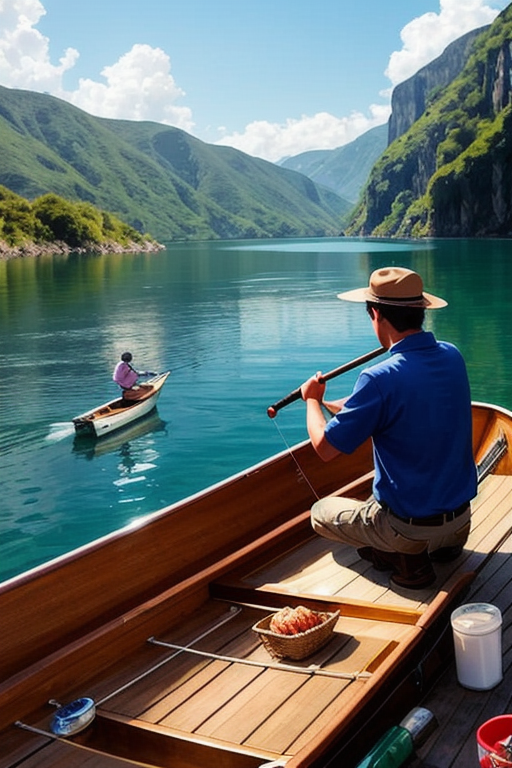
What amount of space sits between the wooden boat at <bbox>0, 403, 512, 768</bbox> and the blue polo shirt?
67 cm

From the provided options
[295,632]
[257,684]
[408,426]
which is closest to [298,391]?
[408,426]

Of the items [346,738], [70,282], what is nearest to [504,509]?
[346,738]

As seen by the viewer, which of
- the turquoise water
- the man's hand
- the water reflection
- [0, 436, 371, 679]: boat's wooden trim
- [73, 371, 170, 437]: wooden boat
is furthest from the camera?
[73, 371, 170, 437]: wooden boat

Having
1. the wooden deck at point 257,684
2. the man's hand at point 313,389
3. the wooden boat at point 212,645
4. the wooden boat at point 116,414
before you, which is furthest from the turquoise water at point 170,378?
the man's hand at point 313,389

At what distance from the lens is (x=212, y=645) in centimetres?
524

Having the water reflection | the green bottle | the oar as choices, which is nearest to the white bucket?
the green bottle

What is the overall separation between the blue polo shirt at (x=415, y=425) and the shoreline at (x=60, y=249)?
135794mm

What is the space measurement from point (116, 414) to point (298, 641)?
1817cm

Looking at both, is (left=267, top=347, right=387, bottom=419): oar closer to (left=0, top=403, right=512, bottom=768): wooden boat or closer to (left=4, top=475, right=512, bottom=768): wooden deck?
(left=0, top=403, right=512, bottom=768): wooden boat

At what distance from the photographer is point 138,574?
226 inches

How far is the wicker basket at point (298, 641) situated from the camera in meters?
4.80

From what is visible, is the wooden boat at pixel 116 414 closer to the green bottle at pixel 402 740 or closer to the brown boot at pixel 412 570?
the brown boot at pixel 412 570

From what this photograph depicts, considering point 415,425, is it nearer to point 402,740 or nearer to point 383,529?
point 383,529

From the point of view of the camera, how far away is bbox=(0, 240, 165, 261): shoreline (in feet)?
455
